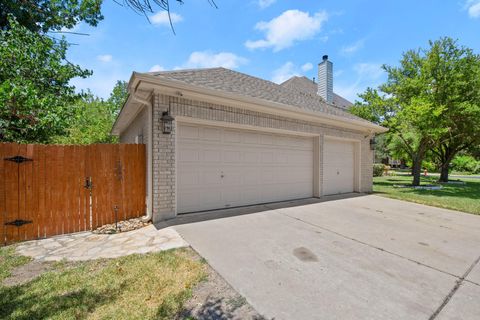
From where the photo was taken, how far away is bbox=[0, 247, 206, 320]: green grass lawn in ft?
7.20

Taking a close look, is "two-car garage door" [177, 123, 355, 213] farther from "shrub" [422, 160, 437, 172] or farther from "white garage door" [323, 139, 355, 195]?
"shrub" [422, 160, 437, 172]

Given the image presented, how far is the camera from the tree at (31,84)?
14.5 ft

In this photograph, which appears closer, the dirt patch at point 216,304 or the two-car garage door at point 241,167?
the dirt patch at point 216,304

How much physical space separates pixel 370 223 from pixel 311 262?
292 centimetres

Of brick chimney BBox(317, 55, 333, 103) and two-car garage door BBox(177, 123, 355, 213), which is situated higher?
brick chimney BBox(317, 55, 333, 103)

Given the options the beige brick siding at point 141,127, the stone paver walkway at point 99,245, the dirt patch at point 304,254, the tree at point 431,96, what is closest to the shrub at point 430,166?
the tree at point 431,96

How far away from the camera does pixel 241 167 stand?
6477 millimetres

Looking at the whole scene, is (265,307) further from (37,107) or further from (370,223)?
(37,107)

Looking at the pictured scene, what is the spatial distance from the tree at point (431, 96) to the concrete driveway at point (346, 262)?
6.39 meters

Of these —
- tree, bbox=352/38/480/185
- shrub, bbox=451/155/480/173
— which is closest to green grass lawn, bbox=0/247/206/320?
tree, bbox=352/38/480/185

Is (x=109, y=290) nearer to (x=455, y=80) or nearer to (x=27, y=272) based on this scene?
(x=27, y=272)

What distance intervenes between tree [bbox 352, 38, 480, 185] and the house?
153 inches

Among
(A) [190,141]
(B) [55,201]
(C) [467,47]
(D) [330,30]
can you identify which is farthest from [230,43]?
(C) [467,47]

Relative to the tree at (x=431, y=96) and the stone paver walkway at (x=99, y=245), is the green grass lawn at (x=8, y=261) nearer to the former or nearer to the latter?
the stone paver walkway at (x=99, y=245)
